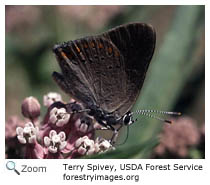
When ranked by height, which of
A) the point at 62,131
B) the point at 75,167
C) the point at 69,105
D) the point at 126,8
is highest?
the point at 126,8

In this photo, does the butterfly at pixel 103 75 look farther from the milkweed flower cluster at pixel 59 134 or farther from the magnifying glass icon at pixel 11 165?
the magnifying glass icon at pixel 11 165

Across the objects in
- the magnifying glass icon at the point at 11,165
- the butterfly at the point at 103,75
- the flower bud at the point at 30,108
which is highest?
the butterfly at the point at 103,75

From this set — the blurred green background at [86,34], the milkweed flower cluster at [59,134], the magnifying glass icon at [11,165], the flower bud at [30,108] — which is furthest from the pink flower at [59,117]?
the blurred green background at [86,34]

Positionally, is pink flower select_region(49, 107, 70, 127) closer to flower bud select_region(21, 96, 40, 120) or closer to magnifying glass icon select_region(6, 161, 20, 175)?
flower bud select_region(21, 96, 40, 120)

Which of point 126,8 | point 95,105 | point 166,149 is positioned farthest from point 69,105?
point 126,8

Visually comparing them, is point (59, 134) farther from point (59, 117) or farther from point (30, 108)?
point (30, 108)

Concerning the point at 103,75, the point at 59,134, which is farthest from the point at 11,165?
the point at 103,75

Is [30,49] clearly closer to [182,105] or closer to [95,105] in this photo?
[182,105]
